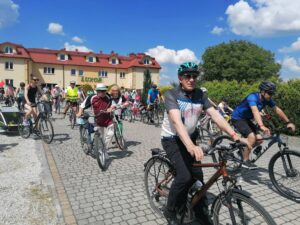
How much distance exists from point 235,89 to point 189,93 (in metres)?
13.4

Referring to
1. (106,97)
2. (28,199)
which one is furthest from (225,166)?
(106,97)

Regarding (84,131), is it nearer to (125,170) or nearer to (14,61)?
(125,170)

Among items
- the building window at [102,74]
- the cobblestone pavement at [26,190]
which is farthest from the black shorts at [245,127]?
the building window at [102,74]

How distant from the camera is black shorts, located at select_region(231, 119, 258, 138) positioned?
17.7 feet

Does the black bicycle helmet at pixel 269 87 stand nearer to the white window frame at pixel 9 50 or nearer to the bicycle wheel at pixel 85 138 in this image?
the bicycle wheel at pixel 85 138

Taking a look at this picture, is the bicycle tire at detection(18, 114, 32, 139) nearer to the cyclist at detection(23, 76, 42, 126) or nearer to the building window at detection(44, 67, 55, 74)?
the cyclist at detection(23, 76, 42, 126)

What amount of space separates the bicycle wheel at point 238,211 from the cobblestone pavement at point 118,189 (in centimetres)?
114

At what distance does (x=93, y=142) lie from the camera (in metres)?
7.26

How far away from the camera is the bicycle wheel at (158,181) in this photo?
Result: 407 cm

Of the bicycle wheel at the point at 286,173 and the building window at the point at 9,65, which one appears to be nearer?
the bicycle wheel at the point at 286,173

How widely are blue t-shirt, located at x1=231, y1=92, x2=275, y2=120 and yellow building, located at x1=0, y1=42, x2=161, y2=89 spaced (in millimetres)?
49529

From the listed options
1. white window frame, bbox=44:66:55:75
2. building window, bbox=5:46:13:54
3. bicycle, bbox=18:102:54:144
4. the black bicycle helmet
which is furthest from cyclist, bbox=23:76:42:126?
white window frame, bbox=44:66:55:75

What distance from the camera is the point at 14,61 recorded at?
50.0 metres

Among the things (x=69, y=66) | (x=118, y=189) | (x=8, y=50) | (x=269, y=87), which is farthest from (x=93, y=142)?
(x=69, y=66)
